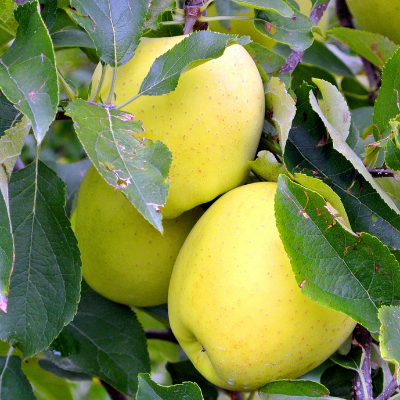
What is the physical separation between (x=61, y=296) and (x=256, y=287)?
25cm

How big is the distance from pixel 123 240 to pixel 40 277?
6.1 inches

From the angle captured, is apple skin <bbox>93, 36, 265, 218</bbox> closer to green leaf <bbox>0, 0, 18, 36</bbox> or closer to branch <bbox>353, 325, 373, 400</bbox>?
green leaf <bbox>0, 0, 18, 36</bbox>

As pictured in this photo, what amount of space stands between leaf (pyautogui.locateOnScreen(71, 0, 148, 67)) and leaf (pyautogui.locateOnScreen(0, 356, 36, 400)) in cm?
56

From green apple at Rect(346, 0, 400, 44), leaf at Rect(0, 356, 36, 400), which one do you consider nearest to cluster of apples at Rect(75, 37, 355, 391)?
leaf at Rect(0, 356, 36, 400)

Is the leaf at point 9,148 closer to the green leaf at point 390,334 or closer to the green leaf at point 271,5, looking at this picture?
the green leaf at point 271,5

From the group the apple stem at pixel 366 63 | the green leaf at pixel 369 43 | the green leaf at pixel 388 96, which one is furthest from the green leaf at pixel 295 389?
the apple stem at pixel 366 63

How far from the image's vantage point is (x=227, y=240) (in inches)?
25.5

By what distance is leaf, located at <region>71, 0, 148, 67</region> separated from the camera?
62cm

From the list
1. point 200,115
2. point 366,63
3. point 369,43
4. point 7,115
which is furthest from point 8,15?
point 366,63

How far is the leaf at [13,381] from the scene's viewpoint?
85cm

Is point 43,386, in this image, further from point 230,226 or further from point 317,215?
point 317,215

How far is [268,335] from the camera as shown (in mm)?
617

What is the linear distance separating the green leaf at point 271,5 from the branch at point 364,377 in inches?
18.1

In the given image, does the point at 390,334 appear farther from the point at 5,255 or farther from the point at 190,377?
the point at 190,377
